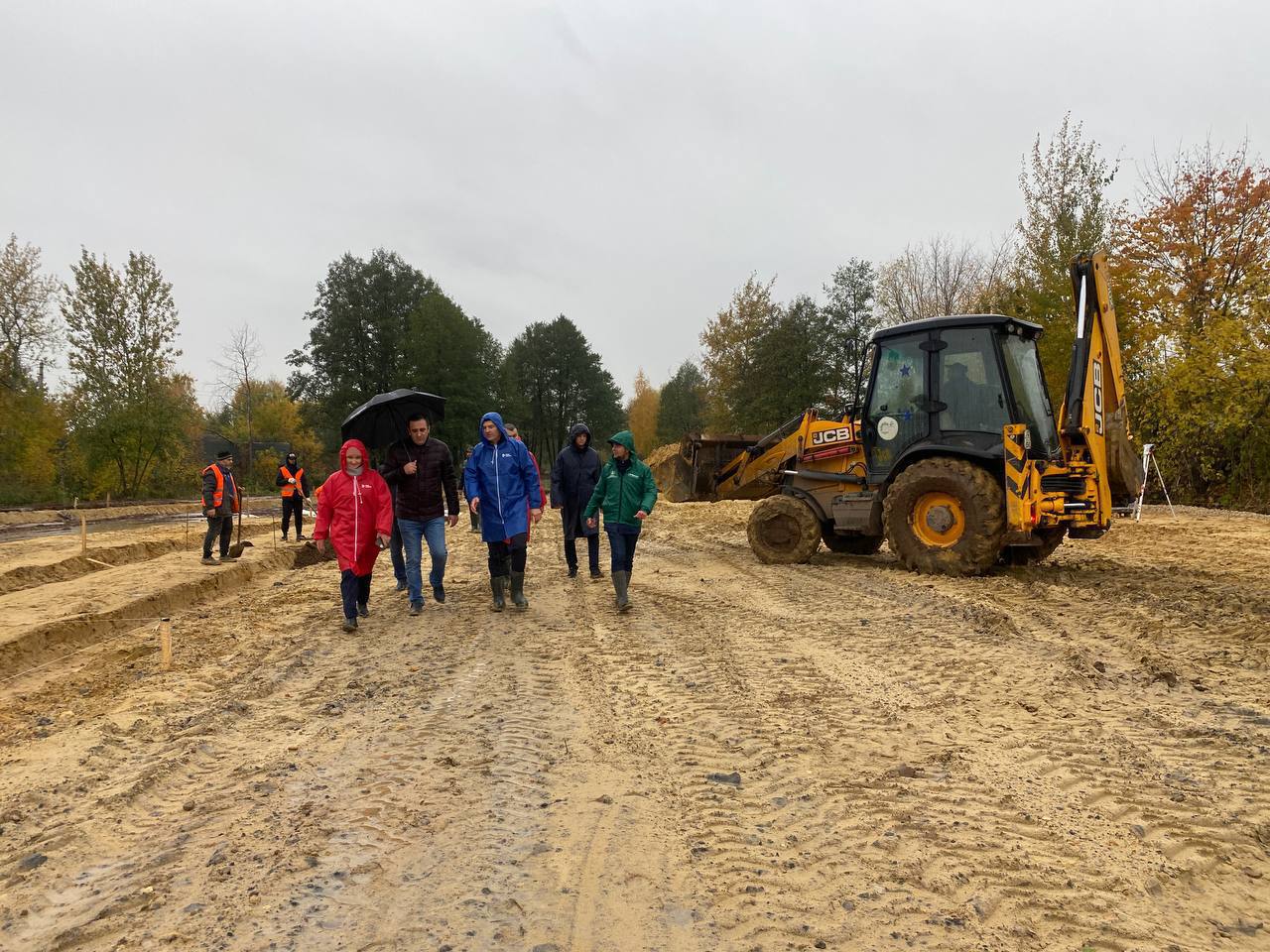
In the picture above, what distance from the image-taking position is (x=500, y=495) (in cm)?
745

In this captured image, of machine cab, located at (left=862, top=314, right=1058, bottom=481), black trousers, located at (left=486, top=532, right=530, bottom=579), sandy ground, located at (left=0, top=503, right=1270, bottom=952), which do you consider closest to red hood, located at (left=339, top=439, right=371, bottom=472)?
black trousers, located at (left=486, top=532, right=530, bottom=579)

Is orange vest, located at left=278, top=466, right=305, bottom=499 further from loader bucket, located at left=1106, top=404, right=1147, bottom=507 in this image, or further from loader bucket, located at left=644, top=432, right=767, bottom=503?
loader bucket, located at left=1106, top=404, right=1147, bottom=507

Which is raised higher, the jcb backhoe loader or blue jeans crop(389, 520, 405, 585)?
the jcb backhoe loader

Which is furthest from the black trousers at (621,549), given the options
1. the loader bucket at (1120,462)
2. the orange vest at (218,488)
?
the orange vest at (218,488)

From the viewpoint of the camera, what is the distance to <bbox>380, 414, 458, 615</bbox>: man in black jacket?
773 centimetres

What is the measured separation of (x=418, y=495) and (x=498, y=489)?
2.94 ft

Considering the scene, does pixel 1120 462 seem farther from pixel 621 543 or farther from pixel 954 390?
pixel 621 543

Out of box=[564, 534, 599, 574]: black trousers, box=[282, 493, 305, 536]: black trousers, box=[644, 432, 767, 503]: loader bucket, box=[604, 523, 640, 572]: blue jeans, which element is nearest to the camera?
box=[604, 523, 640, 572]: blue jeans

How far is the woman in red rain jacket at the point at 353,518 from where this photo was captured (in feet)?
22.9

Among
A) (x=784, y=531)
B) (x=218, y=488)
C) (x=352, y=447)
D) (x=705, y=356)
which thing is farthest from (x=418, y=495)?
(x=705, y=356)

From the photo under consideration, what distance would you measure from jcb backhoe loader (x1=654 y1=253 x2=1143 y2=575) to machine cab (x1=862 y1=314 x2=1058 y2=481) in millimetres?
12

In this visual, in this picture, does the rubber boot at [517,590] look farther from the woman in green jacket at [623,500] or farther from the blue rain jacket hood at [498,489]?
the woman in green jacket at [623,500]

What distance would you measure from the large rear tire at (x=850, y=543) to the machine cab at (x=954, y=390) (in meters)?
1.73

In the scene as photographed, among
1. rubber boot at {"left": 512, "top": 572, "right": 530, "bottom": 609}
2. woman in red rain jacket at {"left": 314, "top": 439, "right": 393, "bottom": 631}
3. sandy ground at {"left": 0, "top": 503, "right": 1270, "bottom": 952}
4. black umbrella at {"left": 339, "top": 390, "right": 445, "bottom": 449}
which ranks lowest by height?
sandy ground at {"left": 0, "top": 503, "right": 1270, "bottom": 952}
